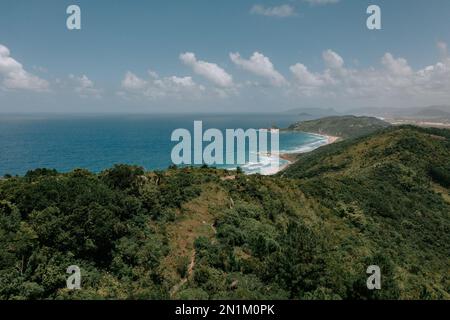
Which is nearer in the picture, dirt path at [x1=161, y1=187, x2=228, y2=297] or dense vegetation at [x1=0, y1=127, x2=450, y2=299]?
dense vegetation at [x1=0, y1=127, x2=450, y2=299]

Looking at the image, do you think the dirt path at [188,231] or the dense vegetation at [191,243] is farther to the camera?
the dirt path at [188,231]

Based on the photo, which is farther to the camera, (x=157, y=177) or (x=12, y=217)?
(x=157, y=177)

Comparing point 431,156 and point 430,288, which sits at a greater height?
point 431,156

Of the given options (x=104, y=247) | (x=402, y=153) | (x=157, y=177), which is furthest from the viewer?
(x=402, y=153)

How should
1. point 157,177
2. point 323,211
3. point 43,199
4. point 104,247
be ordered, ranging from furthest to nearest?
point 323,211
point 157,177
point 43,199
point 104,247

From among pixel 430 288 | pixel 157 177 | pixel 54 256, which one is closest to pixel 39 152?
pixel 157 177

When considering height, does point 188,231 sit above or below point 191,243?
above

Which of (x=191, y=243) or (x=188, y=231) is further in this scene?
(x=188, y=231)
